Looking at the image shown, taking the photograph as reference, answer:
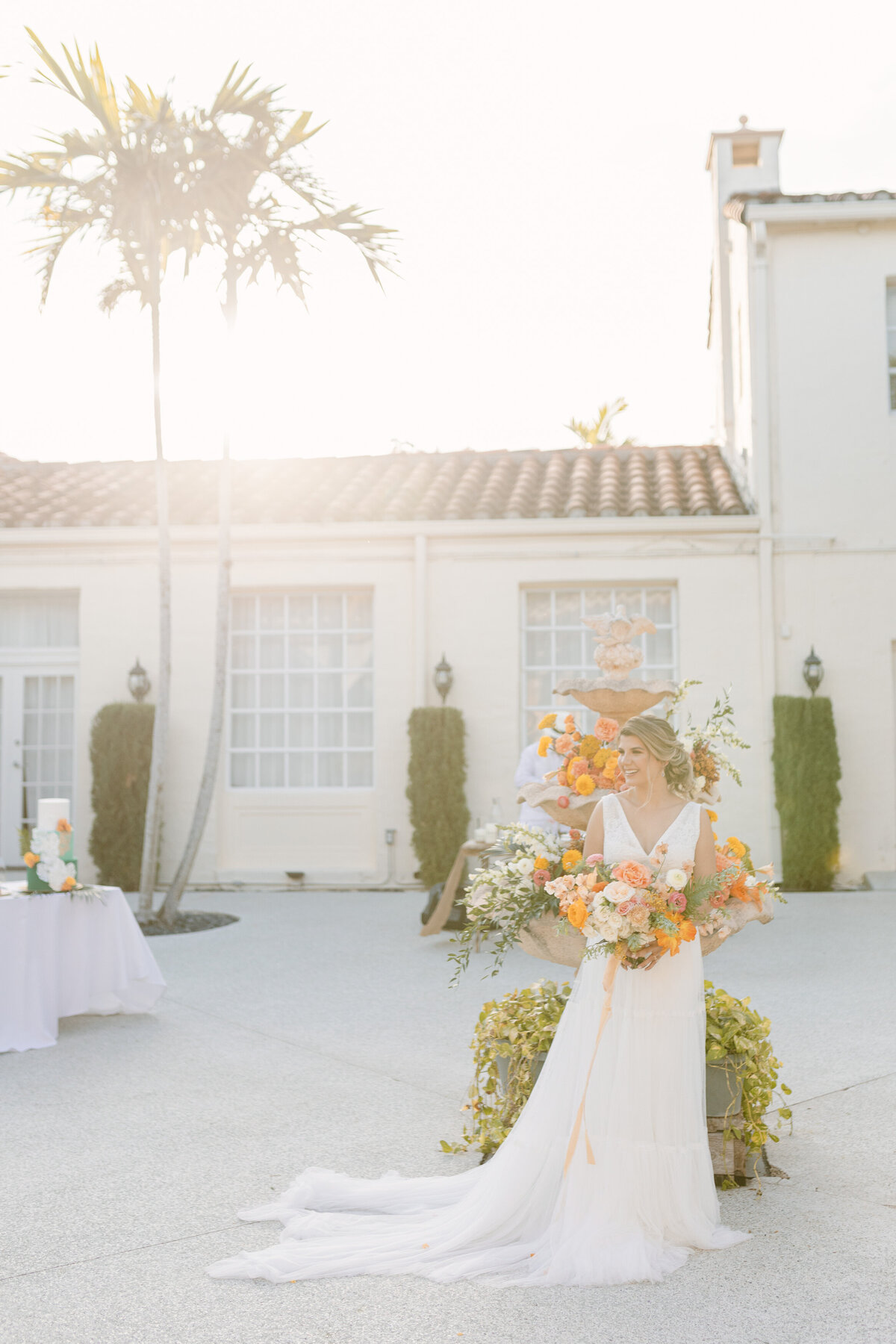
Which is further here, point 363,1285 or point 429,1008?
point 429,1008

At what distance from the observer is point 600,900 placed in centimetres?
368

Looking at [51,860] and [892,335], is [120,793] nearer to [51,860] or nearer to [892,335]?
[51,860]

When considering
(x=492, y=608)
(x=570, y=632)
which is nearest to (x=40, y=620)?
(x=492, y=608)

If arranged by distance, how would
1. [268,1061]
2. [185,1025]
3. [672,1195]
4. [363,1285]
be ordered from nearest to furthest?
1. [363,1285]
2. [672,1195]
3. [268,1061]
4. [185,1025]

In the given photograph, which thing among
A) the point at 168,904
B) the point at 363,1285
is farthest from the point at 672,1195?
the point at 168,904

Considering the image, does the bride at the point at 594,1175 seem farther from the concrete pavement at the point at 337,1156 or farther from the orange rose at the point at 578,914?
the orange rose at the point at 578,914

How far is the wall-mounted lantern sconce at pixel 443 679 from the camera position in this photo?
1241cm

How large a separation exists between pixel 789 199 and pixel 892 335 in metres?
1.86

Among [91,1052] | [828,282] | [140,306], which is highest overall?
[828,282]

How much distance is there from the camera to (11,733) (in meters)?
13.1

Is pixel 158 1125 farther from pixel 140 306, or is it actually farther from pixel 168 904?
pixel 140 306

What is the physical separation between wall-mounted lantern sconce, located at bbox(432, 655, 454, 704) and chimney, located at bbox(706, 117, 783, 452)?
5.30m

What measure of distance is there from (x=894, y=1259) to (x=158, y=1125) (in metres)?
2.87

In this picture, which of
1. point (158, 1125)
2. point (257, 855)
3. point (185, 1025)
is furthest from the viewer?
point (257, 855)
